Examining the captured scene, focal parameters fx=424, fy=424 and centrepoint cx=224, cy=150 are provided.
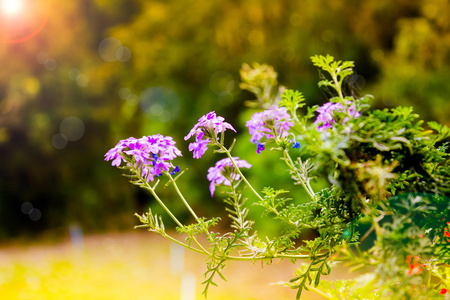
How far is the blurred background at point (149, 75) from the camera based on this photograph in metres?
5.18

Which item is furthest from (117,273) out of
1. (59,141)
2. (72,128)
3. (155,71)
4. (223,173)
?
(223,173)

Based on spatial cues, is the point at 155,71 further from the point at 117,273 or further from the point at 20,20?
the point at 117,273

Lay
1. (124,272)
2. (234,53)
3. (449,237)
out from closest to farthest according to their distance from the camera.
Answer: (449,237) → (124,272) → (234,53)

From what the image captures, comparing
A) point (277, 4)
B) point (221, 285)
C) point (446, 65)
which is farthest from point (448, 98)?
point (221, 285)

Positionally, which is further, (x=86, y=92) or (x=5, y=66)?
(x=86, y=92)

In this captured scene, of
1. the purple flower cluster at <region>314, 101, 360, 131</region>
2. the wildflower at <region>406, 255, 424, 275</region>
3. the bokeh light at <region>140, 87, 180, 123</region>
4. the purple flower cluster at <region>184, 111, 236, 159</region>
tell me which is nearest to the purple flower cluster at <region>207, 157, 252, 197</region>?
the purple flower cluster at <region>184, 111, 236, 159</region>

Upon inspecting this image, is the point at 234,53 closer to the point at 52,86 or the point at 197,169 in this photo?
the point at 197,169

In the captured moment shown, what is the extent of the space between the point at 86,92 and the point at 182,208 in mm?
2776

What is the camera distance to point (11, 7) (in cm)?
653

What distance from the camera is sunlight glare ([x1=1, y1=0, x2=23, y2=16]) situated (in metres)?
6.45

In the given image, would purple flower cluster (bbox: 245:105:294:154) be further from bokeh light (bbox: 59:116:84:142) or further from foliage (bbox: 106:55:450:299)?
bokeh light (bbox: 59:116:84:142)

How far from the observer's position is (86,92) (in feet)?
25.3

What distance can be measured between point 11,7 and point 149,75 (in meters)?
2.31

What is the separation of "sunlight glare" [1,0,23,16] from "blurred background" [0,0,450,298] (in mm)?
21
